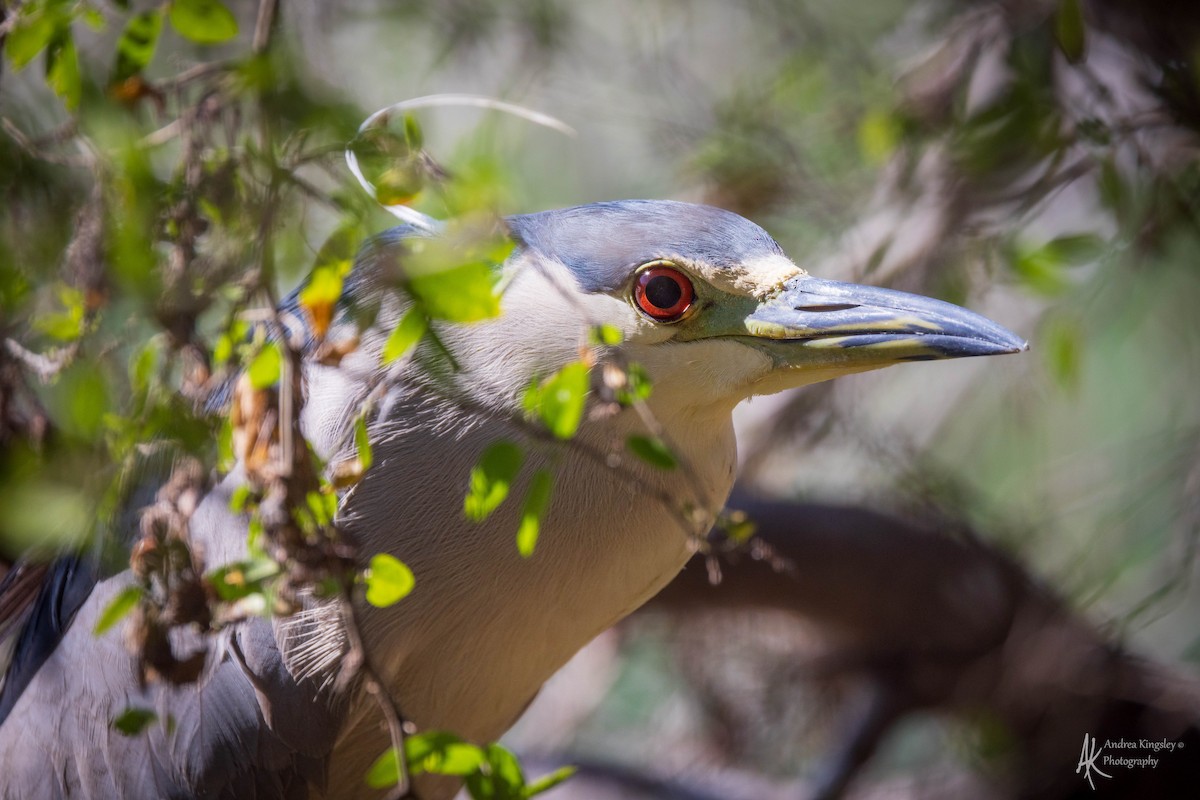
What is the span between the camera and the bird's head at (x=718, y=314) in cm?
136

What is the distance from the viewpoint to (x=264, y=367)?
2.91ft

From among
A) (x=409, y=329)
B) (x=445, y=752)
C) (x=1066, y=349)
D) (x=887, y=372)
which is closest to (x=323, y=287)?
(x=409, y=329)

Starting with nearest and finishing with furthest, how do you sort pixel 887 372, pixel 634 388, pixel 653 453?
pixel 653 453
pixel 634 388
pixel 887 372

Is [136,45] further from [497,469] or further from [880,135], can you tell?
[880,135]

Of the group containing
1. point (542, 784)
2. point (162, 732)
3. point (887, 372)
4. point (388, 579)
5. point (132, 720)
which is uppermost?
point (388, 579)

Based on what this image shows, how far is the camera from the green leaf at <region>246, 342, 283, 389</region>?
2.91ft

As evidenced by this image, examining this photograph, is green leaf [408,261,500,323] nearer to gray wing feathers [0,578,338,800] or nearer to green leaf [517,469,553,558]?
green leaf [517,469,553,558]

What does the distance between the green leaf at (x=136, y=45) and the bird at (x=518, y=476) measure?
38 cm

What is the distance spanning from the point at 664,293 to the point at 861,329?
263 millimetres

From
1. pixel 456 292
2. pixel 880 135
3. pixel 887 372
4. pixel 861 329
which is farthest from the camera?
pixel 887 372

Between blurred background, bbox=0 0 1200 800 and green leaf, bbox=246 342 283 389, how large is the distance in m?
0.32

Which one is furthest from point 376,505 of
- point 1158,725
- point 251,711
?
point 1158,725

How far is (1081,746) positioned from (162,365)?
88.7 inches

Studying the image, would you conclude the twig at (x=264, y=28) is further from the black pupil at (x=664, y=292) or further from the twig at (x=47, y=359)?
the black pupil at (x=664, y=292)
